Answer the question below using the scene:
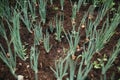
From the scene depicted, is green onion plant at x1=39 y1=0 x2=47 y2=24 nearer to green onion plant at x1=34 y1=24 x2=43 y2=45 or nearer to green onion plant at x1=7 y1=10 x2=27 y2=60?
green onion plant at x1=34 y1=24 x2=43 y2=45

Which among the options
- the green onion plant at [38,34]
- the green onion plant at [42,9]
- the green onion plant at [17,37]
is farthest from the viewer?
the green onion plant at [42,9]

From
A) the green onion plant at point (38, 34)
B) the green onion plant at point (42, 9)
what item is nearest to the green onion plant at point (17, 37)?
the green onion plant at point (38, 34)

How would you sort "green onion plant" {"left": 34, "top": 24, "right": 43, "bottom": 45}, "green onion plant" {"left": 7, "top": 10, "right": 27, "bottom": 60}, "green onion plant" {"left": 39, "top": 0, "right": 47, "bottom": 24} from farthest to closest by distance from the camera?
"green onion plant" {"left": 39, "top": 0, "right": 47, "bottom": 24}, "green onion plant" {"left": 34, "top": 24, "right": 43, "bottom": 45}, "green onion plant" {"left": 7, "top": 10, "right": 27, "bottom": 60}

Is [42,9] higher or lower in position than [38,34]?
higher

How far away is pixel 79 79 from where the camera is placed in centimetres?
154

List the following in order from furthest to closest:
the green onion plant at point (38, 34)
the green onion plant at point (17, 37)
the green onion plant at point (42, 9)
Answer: the green onion plant at point (42, 9) → the green onion plant at point (38, 34) → the green onion plant at point (17, 37)

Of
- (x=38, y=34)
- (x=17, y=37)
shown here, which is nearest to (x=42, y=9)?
(x=38, y=34)

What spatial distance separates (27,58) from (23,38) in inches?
9.2

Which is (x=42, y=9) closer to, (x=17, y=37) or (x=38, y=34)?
(x=38, y=34)

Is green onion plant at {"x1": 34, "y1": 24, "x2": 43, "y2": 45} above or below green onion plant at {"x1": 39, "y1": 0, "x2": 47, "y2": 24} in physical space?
below


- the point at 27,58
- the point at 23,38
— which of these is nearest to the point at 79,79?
the point at 27,58

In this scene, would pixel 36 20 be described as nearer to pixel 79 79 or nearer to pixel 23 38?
pixel 23 38

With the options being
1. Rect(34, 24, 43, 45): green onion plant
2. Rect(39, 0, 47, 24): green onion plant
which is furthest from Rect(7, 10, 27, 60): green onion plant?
Rect(39, 0, 47, 24): green onion plant

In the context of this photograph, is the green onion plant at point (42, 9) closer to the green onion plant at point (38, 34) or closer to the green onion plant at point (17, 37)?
the green onion plant at point (38, 34)
